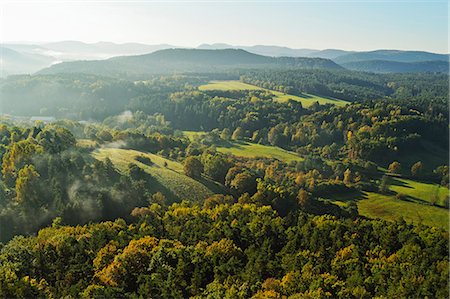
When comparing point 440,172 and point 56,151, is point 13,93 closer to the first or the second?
point 56,151

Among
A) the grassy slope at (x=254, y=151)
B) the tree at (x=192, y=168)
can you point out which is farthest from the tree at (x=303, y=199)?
the grassy slope at (x=254, y=151)

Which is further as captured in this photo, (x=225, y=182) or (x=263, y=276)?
(x=225, y=182)

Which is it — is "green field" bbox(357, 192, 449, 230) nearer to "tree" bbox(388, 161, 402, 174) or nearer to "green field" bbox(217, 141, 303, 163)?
"tree" bbox(388, 161, 402, 174)

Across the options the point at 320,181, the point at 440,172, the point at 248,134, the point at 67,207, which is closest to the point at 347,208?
the point at 320,181

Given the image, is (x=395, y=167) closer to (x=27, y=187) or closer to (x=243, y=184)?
(x=243, y=184)

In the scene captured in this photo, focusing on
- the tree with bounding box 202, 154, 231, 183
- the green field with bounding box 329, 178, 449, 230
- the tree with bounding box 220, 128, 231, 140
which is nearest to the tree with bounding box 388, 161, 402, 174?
the green field with bounding box 329, 178, 449, 230

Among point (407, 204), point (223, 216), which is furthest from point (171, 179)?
point (407, 204)
